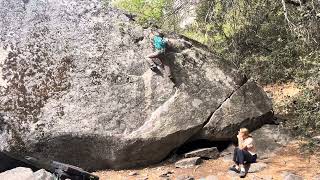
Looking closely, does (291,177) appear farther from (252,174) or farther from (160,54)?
(160,54)

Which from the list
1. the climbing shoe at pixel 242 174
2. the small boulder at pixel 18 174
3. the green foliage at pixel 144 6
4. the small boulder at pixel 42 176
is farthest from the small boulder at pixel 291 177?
the green foliage at pixel 144 6

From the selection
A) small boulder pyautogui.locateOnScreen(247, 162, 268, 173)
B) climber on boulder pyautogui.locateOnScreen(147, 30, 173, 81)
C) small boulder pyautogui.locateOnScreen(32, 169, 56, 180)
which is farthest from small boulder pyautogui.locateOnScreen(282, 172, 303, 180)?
small boulder pyautogui.locateOnScreen(32, 169, 56, 180)

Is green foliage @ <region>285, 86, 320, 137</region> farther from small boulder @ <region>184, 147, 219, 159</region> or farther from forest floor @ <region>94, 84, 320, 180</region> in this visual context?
small boulder @ <region>184, 147, 219, 159</region>

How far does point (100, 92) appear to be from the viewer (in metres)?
12.1

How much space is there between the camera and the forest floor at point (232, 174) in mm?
10844

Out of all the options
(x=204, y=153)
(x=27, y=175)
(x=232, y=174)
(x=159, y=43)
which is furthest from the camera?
(x=159, y=43)

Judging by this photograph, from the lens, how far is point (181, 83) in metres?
12.6

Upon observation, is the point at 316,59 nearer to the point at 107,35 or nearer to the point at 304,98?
the point at 304,98

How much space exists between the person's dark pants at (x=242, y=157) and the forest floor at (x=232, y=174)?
1.15 feet

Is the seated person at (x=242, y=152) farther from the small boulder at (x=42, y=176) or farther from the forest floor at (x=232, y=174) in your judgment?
the small boulder at (x=42, y=176)

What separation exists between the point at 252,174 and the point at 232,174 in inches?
18.6

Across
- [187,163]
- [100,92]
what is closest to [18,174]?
[100,92]

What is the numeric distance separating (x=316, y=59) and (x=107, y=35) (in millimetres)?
5753

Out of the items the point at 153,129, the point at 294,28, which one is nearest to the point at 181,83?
the point at 153,129
